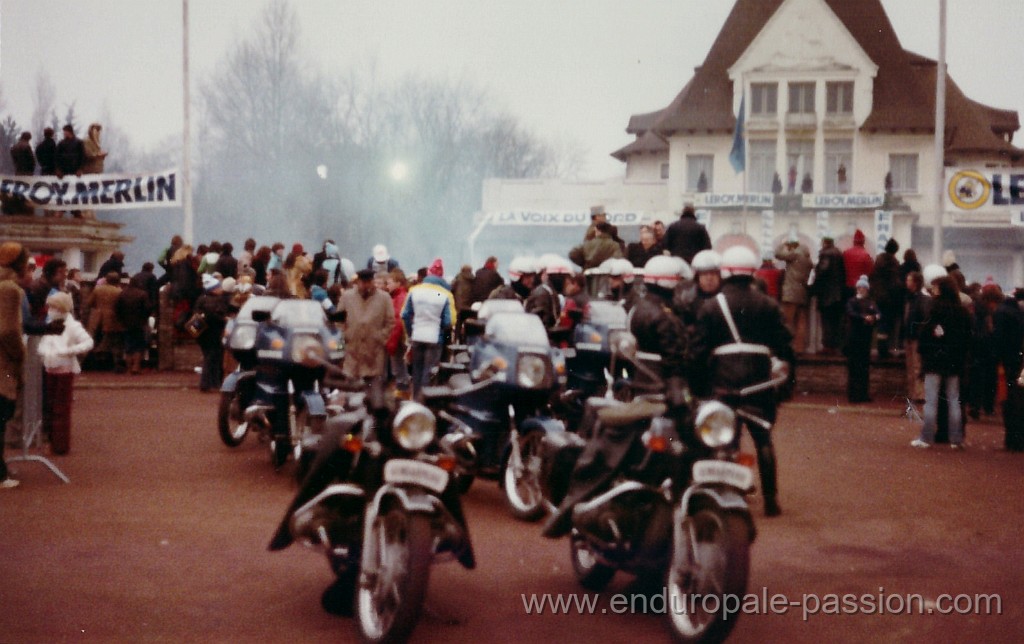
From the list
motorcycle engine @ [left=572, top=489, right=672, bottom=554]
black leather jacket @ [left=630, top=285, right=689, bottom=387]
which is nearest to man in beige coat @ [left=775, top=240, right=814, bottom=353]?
black leather jacket @ [left=630, top=285, right=689, bottom=387]

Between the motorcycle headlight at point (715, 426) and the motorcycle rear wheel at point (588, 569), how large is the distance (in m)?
1.22

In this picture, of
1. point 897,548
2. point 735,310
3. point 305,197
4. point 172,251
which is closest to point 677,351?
point 735,310

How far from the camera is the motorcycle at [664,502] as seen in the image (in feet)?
21.0

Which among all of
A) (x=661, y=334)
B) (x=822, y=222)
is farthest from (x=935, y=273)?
(x=822, y=222)

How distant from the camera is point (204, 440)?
15102 mm

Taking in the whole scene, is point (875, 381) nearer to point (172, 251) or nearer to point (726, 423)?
point (172, 251)

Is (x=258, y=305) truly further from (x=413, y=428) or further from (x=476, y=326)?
(x=413, y=428)

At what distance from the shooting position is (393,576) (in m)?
6.39

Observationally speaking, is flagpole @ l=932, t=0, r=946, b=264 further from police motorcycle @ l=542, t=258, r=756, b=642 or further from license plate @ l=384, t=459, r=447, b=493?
license plate @ l=384, t=459, r=447, b=493

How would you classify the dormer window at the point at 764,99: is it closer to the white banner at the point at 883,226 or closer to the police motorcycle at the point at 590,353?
the white banner at the point at 883,226

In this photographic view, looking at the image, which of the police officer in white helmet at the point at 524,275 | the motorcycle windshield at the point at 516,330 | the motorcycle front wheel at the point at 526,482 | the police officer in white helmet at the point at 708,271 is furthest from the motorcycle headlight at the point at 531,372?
the police officer in white helmet at the point at 524,275

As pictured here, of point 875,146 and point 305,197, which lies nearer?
point 305,197

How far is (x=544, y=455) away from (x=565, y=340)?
5.93 m

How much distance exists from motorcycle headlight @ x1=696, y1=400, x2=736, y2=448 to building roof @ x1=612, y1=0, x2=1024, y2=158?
44948 mm
